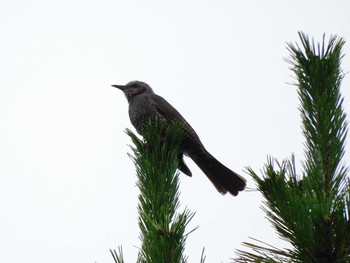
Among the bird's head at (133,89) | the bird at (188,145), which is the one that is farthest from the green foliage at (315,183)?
the bird's head at (133,89)

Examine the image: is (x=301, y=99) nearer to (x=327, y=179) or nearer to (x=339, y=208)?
(x=327, y=179)

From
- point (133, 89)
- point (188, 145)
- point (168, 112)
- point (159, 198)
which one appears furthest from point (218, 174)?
point (159, 198)

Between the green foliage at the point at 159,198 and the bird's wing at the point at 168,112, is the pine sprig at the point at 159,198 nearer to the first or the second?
the green foliage at the point at 159,198

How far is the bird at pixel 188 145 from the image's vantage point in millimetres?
4871

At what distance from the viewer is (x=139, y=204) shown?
2.01 metres

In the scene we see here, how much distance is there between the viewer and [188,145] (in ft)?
16.3

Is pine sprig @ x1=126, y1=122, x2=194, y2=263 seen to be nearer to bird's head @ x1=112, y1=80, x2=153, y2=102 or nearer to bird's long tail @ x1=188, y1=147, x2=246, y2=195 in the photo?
bird's long tail @ x1=188, y1=147, x2=246, y2=195

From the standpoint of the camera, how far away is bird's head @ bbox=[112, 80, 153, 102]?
6046 millimetres

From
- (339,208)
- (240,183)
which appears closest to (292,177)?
(339,208)

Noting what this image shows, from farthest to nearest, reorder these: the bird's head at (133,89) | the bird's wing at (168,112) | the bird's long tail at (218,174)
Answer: the bird's head at (133,89)
the bird's wing at (168,112)
the bird's long tail at (218,174)

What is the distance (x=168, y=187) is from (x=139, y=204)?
152 mm

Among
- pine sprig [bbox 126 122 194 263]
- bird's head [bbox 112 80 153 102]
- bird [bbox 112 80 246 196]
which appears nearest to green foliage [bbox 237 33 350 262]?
pine sprig [bbox 126 122 194 263]

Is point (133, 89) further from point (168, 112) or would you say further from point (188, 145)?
point (188, 145)

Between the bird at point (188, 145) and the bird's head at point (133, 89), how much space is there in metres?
0.23
